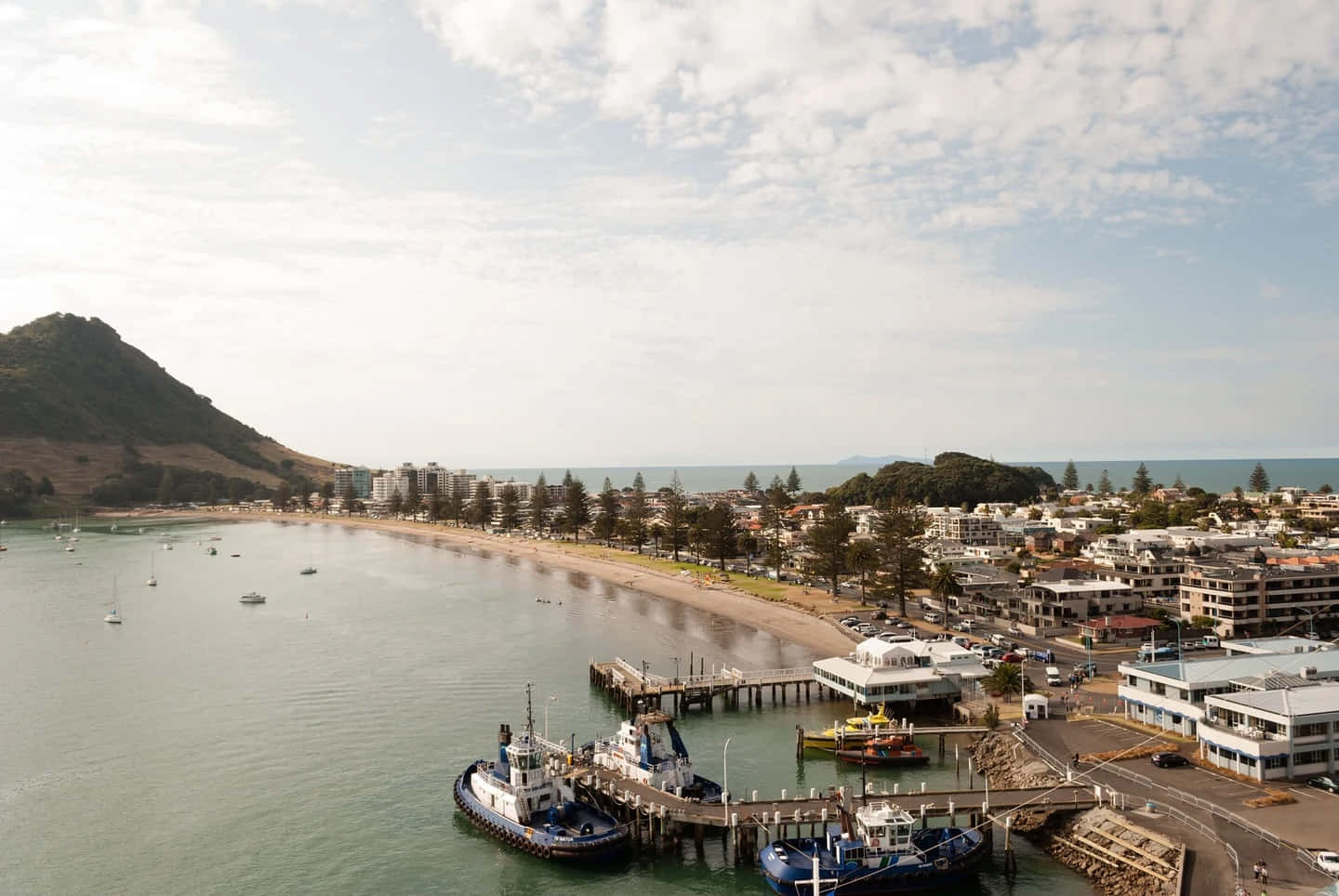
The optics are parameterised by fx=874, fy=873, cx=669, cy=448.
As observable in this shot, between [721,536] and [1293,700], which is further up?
[721,536]

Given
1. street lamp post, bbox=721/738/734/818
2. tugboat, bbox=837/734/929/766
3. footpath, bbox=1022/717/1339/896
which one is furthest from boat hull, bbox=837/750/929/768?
street lamp post, bbox=721/738/734/818

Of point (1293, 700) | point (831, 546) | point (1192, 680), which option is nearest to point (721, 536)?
point (831, 546)

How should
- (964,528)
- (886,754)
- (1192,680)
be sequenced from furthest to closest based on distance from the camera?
(964,528)
(886,754)
(1192,680)

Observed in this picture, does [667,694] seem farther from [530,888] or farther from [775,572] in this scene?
[775,572]

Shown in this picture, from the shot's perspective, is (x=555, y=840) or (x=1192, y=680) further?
(x=1192, y=680)

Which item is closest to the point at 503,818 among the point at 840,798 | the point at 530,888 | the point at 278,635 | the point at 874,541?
the point at 530,888

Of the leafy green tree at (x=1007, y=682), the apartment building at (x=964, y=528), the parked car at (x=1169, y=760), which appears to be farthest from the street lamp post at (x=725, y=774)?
the apartment building at (x=964, y=528)

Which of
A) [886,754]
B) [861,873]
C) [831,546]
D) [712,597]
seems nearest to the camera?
[861,873]

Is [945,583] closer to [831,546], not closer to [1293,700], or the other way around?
[831,546]
